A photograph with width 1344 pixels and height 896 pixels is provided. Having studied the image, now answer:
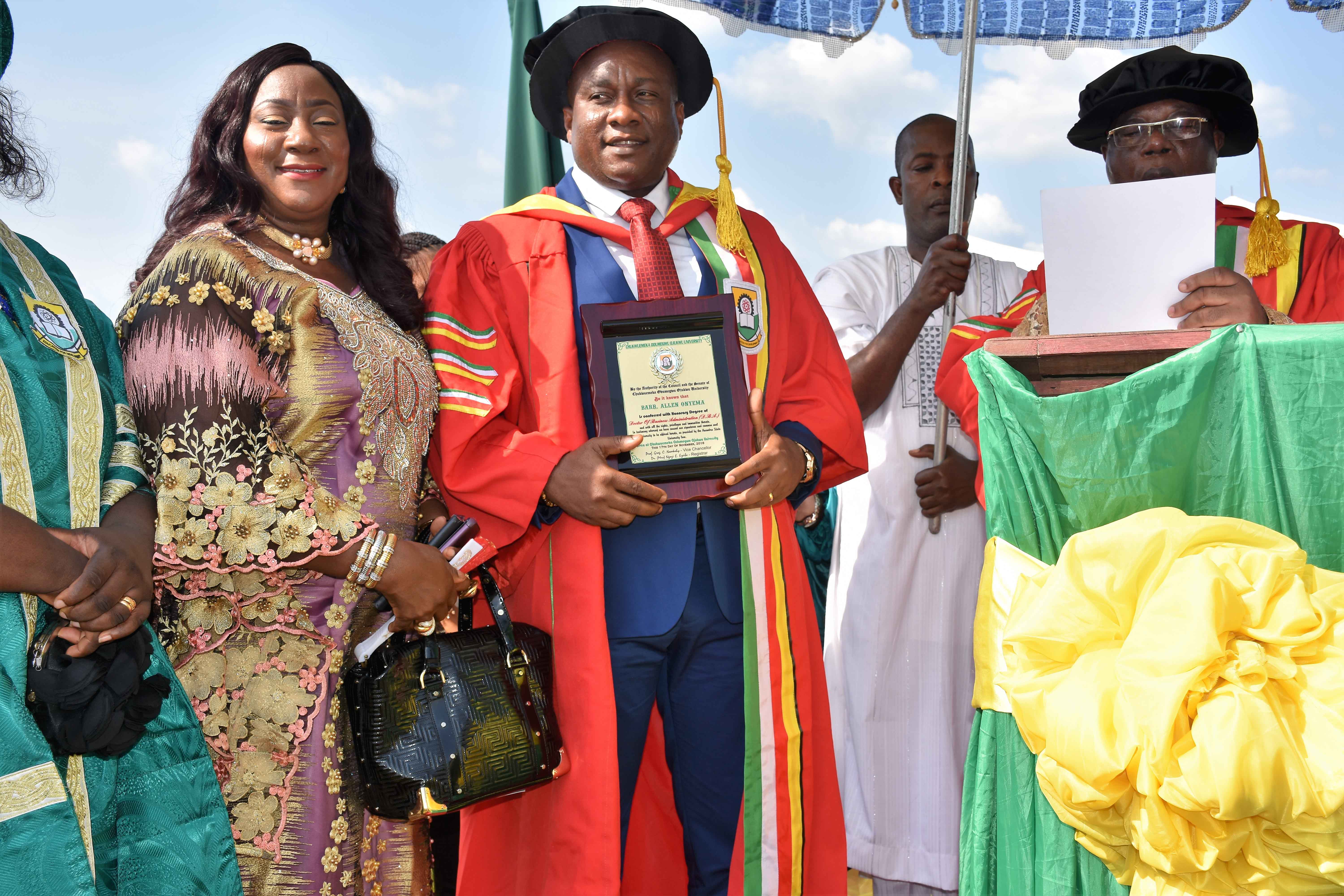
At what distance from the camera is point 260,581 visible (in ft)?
7.29

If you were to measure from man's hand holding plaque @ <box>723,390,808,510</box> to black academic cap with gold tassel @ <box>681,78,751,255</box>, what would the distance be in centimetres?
43

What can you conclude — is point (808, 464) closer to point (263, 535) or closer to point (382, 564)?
point (382, 564)

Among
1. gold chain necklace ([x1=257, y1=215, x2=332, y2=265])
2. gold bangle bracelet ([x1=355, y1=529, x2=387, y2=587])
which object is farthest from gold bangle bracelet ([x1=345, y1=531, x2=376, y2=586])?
gold chain necklace ([x1=257, y1=215, x2=332, y2=265])

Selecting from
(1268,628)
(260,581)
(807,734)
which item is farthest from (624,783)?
(1268,628)

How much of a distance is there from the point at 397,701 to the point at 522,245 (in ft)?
3.86

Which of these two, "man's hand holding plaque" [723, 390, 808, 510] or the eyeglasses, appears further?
the eyeglasses

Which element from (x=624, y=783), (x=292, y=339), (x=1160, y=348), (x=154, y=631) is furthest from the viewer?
(x=624, y=783)

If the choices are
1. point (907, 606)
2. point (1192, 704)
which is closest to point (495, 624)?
point (1192, 704)

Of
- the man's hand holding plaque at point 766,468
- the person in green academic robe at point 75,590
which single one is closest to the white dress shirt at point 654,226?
the man's hand holding plaque at point 766,468

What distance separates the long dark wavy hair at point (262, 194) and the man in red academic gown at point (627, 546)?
0.14 m

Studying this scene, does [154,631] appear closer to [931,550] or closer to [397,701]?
[397,701]

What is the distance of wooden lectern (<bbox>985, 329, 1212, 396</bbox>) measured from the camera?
1.80 meters

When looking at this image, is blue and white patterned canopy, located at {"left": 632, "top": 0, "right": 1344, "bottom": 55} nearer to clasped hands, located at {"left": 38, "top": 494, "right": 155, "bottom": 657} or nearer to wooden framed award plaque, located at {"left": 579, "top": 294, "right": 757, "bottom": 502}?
wooden framed award plaque, located at {"left": 579, "top": 294, "right": 757, "bottom": 502}

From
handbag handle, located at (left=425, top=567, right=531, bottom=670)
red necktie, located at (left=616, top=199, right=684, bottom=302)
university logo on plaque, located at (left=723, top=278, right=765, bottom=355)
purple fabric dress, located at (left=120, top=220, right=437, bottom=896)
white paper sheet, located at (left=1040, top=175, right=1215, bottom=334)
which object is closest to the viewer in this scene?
white paper sheet, located at (left=1040, top=175, right=1215, bottom=334)
